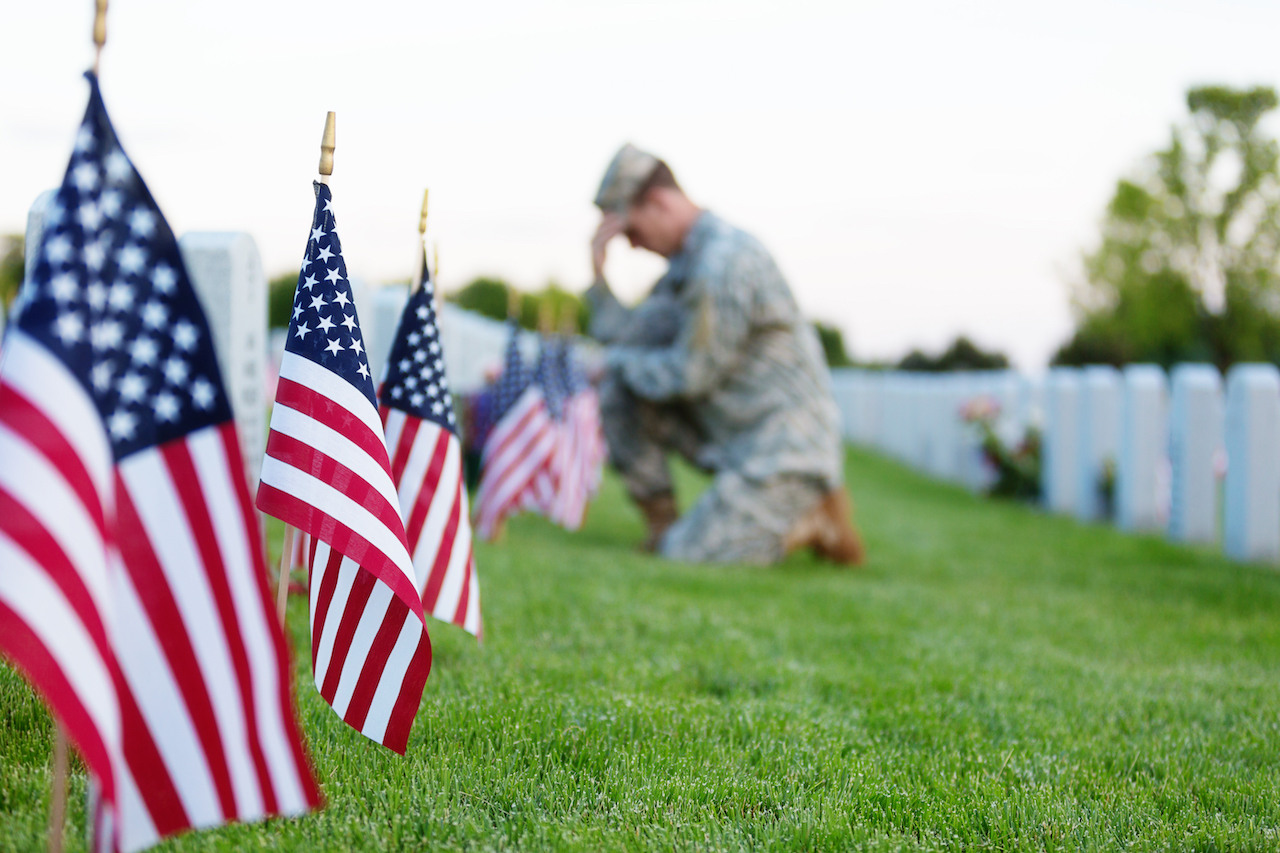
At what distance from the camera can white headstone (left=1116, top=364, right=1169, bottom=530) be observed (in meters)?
8.10

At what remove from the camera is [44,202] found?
272cm

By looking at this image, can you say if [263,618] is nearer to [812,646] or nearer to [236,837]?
[236,837]

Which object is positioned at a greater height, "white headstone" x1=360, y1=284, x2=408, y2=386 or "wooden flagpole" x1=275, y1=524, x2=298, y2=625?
"white headstone" x1=360, y1=284, x2=408, y2=386

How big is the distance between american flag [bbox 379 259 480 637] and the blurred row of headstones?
5.54 meters

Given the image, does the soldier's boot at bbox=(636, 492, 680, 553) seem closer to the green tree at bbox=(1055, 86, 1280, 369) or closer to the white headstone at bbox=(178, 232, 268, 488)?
the white headstone at bbox=(178, 232, 268, 488)

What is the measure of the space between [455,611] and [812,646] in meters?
1.63

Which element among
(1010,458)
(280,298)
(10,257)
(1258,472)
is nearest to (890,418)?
(1010,458)

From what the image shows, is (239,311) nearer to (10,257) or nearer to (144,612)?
(144,612)

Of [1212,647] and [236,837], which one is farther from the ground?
[236,837]

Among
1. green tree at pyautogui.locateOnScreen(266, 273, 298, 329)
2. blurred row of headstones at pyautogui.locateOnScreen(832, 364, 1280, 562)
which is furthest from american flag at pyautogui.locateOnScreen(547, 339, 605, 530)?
green tree at pyautogui.locateOnScreen(266, 273, 298, 329)

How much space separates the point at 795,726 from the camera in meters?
2.76

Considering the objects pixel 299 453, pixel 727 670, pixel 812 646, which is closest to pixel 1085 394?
pixel 812 646

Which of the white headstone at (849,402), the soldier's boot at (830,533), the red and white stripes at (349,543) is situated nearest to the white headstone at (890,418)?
the white headstone at (849,402)

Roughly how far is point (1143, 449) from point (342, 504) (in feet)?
25.3
